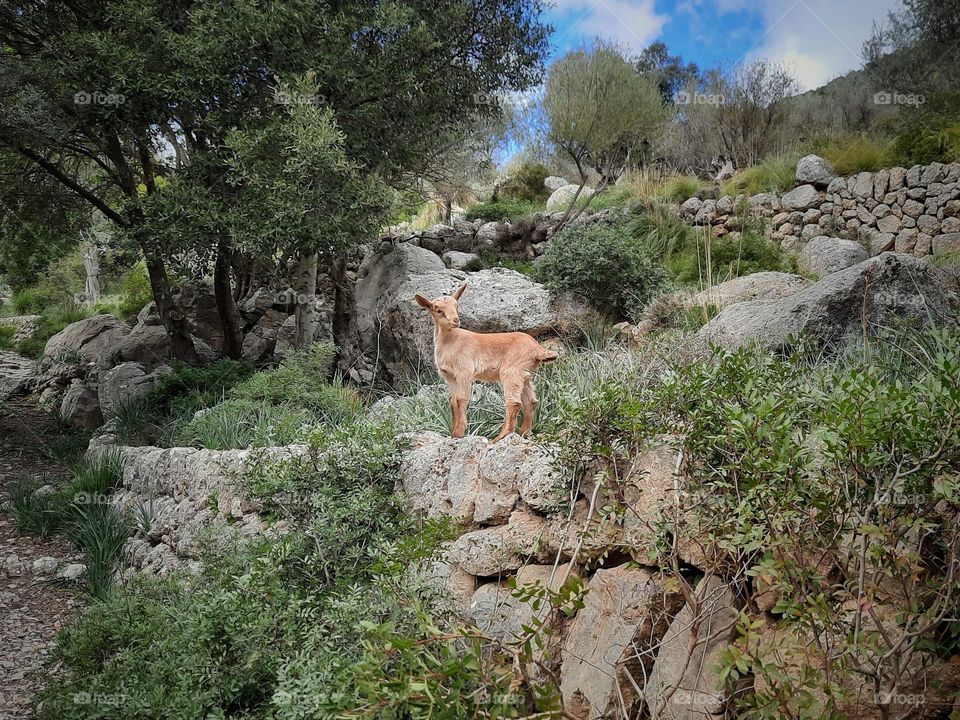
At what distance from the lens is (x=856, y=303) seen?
16.6 feet

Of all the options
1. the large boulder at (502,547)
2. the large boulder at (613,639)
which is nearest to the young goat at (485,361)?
the large boulder at (502,547)

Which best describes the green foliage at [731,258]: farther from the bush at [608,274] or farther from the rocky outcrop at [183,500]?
the rocky outcrop at [183,500]

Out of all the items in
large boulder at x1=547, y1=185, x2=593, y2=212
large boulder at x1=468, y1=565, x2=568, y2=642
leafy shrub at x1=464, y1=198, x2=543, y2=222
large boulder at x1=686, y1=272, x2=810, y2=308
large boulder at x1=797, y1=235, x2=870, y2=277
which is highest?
large boulder at x1=547, y1=185, x2=593, y2=212

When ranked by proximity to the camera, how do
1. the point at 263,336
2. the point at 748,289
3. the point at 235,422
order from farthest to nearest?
the point at 263,336 → the point at 748,289 → the point at 235,422

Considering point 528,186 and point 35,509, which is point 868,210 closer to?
point 528,186

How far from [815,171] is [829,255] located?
8.60 feet

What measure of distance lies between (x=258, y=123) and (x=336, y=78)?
4.06 ft

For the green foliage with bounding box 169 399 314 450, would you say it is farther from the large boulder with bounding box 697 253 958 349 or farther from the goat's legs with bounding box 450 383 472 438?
the large boulder with bounding box 697 253 958 349

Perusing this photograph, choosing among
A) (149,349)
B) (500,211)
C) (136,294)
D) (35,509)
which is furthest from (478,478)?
(136,294)

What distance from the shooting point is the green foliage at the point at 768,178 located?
1134 cm

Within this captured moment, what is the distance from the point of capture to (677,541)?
2.77 m

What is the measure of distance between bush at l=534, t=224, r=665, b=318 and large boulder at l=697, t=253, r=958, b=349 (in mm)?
2316

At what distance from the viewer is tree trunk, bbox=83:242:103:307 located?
722 inches

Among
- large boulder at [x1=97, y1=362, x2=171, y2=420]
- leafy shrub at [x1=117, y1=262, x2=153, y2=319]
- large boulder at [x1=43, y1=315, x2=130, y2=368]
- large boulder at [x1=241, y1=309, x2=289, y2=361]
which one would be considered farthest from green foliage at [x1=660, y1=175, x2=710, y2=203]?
leafy shrub at [x1=117, y1=262, x2=153, y2=319]
